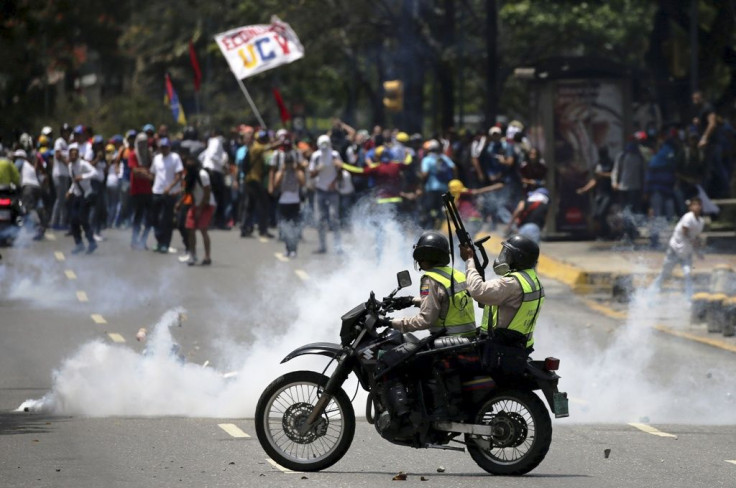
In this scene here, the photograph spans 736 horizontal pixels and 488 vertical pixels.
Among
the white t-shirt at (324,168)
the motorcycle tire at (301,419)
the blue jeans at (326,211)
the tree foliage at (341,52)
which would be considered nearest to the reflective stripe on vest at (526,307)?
the motorcycle tire at (301,419)

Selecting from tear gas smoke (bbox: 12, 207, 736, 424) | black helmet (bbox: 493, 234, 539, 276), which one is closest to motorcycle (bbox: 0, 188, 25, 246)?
tear gas smoke (bbox: 12, 207, 736, 424)

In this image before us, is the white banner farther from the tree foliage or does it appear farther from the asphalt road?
the asphalt road

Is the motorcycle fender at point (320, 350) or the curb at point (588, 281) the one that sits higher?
the motorcycle fender at point (320, 350)

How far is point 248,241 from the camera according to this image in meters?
26.1

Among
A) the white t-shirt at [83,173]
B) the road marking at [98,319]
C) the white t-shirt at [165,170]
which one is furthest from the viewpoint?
the white t-shirt at [83,173]

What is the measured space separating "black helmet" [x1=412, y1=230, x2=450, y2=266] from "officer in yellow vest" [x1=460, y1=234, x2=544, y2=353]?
11 centimetres

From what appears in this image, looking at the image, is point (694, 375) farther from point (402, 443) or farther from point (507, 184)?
point (507, 184)

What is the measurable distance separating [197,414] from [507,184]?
16.0 meters

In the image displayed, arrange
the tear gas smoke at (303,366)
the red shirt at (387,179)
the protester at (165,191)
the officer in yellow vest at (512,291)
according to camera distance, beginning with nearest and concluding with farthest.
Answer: the officer in yellow vest at (512,291) → the tear gas smoke at (303,366) → the red shirt at (387,179) → the protester at (165,191)

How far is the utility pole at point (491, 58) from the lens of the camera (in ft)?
106

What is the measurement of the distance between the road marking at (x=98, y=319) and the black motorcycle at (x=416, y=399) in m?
8.54

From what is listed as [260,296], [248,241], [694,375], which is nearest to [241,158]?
[248,241]

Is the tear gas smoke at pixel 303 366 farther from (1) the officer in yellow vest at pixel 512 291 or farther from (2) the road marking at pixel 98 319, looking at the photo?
(1) the officer in yellow vest at pixel 512 291

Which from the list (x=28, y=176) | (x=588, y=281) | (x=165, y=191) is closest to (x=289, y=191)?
(x=165, y=191)
